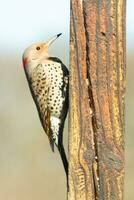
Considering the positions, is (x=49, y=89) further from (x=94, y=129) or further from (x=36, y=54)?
(x=94, y=129)

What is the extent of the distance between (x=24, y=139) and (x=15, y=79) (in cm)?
116

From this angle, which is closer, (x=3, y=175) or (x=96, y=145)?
(x=96, y=145)

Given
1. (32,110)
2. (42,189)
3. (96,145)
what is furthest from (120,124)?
(32,110)

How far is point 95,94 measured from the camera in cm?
346

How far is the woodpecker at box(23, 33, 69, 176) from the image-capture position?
A: 422 centimetres

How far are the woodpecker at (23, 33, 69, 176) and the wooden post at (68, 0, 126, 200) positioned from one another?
20.3 inches

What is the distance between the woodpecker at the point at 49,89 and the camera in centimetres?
422

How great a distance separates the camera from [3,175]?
11797 mm

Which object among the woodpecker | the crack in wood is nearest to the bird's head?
the woodpecker

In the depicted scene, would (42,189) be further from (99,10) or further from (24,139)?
(99,10)

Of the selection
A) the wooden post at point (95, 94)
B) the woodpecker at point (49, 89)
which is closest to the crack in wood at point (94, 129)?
the wooden post at point (95, 94)

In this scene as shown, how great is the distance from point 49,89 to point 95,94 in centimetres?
114

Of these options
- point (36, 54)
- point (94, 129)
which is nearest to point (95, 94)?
point (94, 129)

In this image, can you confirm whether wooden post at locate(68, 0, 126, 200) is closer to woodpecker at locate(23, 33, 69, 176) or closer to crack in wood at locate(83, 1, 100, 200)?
crack in wood at locate(83, 1, 100, 200)
